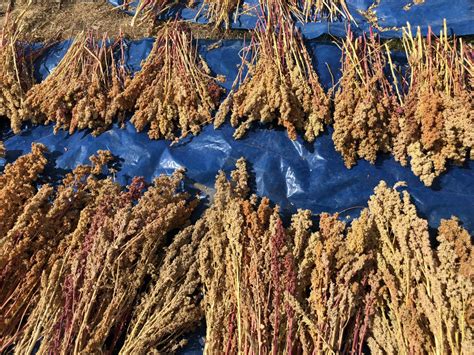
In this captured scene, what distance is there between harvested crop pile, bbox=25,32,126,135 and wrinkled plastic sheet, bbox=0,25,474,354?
14 centimetres

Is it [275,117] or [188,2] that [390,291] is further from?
[188,2]

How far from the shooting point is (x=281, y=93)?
9.81ft

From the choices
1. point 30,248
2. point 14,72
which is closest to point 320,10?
point 14,72

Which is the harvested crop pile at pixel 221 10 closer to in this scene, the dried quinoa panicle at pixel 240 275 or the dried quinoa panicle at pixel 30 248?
the dried quinoa panicle at pixel 240 275

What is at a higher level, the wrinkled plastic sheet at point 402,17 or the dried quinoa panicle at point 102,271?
the wrinkled plastic sheet at point 402,17

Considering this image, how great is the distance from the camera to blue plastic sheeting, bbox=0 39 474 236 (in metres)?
2.88

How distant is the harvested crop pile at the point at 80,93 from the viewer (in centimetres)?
338

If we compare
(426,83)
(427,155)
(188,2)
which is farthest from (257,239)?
(188,2)

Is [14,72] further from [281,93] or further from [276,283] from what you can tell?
[276,283]

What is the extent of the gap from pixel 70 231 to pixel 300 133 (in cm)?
184

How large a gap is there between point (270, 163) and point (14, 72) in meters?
2.44

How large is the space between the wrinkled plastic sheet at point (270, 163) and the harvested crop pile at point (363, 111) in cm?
14

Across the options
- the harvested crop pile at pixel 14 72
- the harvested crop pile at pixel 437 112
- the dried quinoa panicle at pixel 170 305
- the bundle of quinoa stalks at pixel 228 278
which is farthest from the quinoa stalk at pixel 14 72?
the harvested crop pile at pixel 437 112

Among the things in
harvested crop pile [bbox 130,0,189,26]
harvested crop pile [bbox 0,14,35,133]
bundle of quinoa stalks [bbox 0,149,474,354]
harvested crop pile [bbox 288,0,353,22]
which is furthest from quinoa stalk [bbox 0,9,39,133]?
harvested crop pile [bbox 288,0,353,22]
